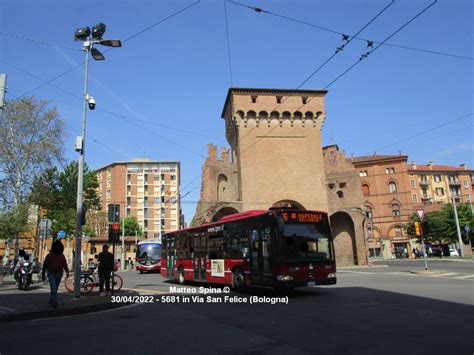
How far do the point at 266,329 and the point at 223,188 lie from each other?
3337cm

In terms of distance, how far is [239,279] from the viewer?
14188mm

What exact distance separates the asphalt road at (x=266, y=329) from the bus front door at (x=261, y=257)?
1.84 metres

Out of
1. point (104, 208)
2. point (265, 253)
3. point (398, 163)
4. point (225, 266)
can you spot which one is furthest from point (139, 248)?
point (104, 208)

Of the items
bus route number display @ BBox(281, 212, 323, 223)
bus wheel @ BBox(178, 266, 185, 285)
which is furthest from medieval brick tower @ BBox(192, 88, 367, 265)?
bus route number display @ BBox(281, 212, 323, 223)

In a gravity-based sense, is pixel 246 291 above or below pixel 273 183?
below

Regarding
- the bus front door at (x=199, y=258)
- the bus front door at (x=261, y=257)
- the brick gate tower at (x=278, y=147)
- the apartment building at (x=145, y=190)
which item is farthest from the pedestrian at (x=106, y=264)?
the apartment building at (x=145, y=190)

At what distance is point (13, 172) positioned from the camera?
→ 102 ft

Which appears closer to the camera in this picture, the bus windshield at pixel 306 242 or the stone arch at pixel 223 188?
the bus windshield at pixel 306 242

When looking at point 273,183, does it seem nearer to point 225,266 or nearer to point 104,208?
point 225,266

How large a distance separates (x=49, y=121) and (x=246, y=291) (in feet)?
82.7

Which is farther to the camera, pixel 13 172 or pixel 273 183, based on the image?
pixel 273 183

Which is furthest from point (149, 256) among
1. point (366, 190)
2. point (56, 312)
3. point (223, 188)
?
point (366, 190)

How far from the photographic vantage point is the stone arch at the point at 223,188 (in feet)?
132

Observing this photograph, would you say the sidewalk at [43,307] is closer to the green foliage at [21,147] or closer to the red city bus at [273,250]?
the red city bus at [273,250]
